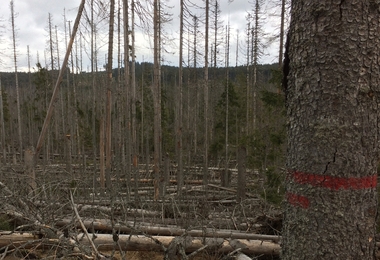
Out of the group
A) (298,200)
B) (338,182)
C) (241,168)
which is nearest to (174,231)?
(298,200)

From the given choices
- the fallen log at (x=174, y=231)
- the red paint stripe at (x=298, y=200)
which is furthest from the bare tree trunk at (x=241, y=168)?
the red paint stripe at (x=298, y=200)

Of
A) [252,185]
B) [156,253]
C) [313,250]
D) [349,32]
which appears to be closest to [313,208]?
[313,250]

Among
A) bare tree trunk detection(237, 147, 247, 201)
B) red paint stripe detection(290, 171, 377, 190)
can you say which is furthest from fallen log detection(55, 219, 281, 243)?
bare tree trunk detection(237, 147, 247, 201)

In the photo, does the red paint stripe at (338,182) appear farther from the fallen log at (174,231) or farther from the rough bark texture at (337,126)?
the fallen log at (174,231)

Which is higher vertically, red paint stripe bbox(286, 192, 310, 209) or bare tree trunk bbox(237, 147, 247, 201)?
red paint stripe bbox(286, 192, 310, 209)

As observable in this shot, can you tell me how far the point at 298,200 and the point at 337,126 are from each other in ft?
1.05

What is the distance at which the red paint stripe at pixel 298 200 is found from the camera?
3.60ft

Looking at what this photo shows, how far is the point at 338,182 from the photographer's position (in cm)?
105

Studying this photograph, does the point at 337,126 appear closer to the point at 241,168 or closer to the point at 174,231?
the point at 174,231

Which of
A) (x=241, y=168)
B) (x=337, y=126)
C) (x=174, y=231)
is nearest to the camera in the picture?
(x=337, y=126)

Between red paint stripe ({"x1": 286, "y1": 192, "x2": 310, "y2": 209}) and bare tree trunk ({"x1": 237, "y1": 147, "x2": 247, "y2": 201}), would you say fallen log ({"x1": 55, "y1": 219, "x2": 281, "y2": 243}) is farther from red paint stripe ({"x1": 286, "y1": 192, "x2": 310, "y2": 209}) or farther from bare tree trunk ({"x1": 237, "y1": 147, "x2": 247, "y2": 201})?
bare tree trunk ({"x1": 237, "y1": 147, "x2": 247, "y2": 201})

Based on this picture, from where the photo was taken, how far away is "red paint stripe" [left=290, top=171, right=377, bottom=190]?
1.05 meters

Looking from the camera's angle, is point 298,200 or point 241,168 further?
point 241,168

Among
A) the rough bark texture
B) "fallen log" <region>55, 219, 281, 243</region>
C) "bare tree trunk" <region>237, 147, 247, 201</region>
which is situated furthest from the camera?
"bare tree trunk" <region>237, 147, 247, 201</region>
